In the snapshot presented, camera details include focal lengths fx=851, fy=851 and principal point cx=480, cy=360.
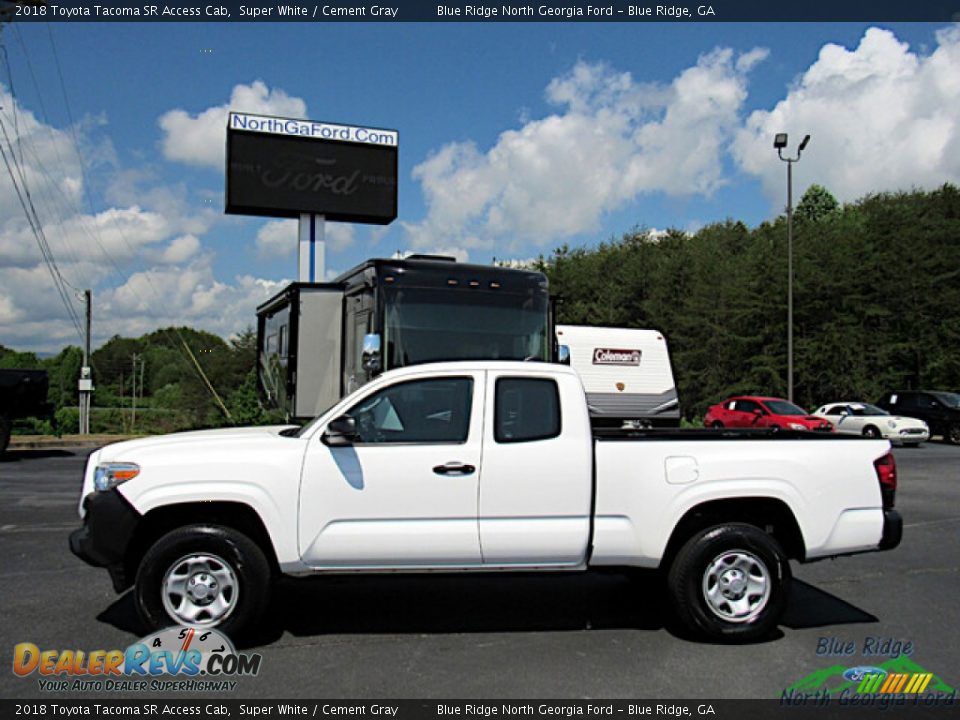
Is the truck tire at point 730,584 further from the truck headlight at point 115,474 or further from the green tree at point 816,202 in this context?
the green tree at point 816,202

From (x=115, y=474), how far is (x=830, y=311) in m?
38.0

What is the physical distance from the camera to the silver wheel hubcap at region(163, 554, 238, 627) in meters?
5.29

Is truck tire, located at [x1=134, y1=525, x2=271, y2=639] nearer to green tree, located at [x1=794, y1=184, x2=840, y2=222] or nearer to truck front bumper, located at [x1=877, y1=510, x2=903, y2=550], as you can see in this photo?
truck front bumper, located at [x1=877, y1=510, x2=903, y2=550]

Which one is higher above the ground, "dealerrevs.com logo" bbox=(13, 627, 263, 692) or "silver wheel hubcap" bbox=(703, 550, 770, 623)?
"silver wheel hubcap" bbox=(703, 550, 770, 623)

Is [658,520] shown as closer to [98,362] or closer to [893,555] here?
[893,555]

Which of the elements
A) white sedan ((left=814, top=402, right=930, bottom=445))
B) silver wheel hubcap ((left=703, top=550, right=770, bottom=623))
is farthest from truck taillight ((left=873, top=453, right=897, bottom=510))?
white sedan ((left=814, top=402, right=930, bottom=445))

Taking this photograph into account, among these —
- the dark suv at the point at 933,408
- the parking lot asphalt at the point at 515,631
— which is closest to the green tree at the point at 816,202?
the dark suv at the point at 933,408

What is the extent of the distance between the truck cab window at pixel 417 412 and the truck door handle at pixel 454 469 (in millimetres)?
171

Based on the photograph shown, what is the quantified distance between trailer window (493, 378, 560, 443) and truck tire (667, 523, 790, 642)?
1.22 meters

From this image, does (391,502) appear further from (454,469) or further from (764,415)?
(764,415)

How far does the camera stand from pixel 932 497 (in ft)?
43.3

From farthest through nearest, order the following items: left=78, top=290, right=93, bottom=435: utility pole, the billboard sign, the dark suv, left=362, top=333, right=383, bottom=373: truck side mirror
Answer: left=78, top=290, right=93, bottom=435: utility pole
the dark suv
the billboard sign
left=362, top=333, right=383, bottom=373: truck side mirror

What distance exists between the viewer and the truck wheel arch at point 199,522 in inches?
214
